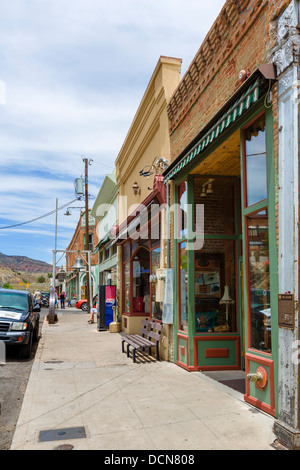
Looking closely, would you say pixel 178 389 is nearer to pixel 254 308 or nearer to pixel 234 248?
pixel 254 308

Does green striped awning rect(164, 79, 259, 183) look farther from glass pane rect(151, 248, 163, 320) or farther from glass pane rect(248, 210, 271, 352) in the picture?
glass pane rect(151, 248, 163, 320)

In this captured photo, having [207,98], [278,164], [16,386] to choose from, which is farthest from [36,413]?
Answer: [207,98]

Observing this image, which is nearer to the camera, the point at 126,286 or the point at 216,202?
the point at 216,202

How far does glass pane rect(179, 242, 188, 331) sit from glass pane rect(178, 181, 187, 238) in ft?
0.93

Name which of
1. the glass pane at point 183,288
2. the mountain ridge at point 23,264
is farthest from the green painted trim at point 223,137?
the mountain ridge at point 23,264

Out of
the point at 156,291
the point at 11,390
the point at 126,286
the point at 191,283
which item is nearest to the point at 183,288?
the point at 191,283

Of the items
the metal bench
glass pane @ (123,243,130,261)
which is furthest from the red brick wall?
glass pane @ (123,243,130,261)

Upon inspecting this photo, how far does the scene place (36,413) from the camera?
19.5 ft

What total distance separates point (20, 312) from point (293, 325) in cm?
798

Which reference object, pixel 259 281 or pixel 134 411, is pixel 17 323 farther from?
pixel 259 281

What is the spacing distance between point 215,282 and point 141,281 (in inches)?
249

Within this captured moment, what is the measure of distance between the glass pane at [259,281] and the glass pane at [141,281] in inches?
340

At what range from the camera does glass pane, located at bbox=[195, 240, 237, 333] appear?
8.88m

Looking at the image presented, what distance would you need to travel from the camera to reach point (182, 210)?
9.57m
